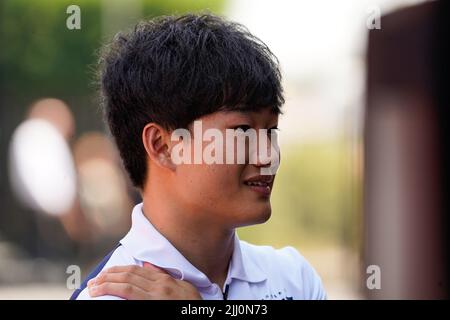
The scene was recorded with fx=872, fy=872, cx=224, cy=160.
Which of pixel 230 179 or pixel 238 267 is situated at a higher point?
pixel 230 179

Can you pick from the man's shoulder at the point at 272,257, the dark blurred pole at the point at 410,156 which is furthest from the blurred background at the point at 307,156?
the man's shoulder at the point at 272,257

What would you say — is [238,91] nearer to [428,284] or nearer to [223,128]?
[223,128]

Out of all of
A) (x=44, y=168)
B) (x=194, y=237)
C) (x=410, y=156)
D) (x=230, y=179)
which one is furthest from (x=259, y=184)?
(x=44, y=168)

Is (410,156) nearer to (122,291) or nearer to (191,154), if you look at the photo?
(191,154)

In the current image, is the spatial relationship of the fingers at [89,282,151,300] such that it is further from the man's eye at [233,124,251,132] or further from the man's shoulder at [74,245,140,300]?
the man's eye at [233,124,251,132]

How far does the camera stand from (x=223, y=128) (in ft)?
6.59

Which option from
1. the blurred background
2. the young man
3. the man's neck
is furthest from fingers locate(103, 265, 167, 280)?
the blurred background

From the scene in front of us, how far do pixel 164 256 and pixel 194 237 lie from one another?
0.09 m

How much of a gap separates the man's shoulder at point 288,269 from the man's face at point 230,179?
0.24 meters

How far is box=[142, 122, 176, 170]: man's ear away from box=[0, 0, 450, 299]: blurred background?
1891 mm

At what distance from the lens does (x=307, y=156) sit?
292 inches

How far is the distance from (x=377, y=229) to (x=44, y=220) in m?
3.14

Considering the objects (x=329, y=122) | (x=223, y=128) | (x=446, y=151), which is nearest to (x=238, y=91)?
(x=223, y=128)

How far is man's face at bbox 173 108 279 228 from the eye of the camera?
1994mm
